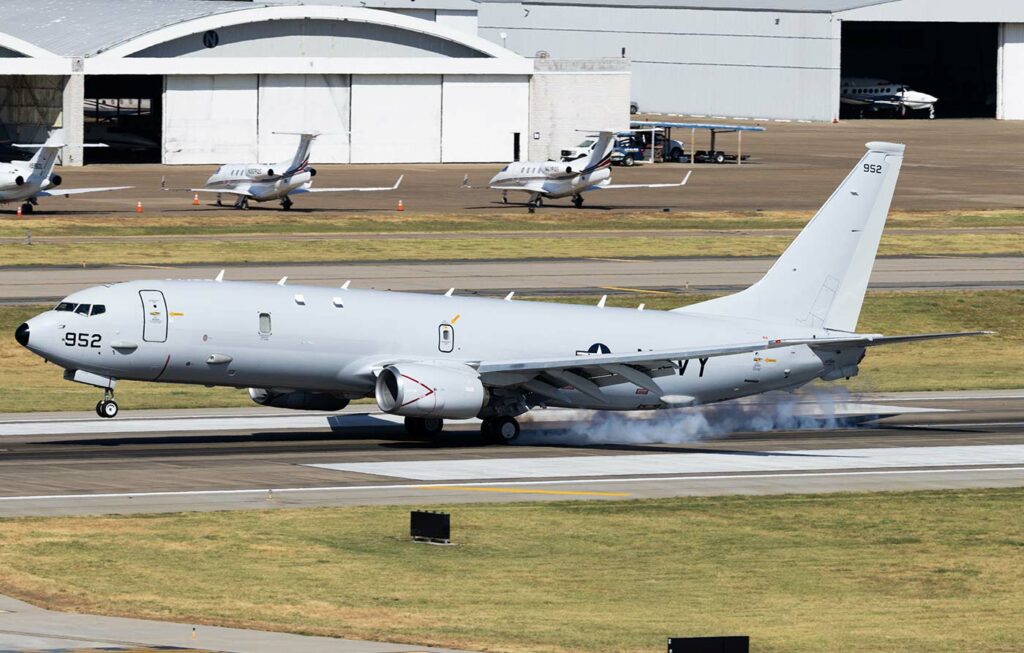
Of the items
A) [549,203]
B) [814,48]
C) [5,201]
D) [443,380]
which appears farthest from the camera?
A: [814,48]

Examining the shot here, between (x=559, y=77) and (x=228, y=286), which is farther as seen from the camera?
(x=559, y=77)

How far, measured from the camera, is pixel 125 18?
146000mm

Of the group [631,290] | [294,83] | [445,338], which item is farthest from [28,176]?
[445,338]

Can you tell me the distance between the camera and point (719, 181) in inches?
5438

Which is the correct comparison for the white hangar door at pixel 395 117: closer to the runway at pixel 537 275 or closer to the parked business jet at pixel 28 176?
the parked business jet at pixel 28 176

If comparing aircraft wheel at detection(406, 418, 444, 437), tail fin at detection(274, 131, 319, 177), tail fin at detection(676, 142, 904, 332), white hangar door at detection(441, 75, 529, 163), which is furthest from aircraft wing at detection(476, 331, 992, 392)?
white hangar door at detection(441, 75, 529, 163)

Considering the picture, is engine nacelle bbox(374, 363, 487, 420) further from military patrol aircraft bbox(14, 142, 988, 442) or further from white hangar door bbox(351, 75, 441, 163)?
white hangar door bbox(351, 75, 441, 163)

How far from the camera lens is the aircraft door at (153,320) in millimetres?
45406

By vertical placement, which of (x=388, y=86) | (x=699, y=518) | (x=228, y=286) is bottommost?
(x=699, y=518)

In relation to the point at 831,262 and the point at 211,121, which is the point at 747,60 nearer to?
the point at 211,121

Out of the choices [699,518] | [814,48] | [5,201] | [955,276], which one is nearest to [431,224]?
[5,201]

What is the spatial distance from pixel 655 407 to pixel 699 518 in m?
11.6

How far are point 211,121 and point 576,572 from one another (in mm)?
112340

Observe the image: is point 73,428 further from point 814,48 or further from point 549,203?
point 814,48
